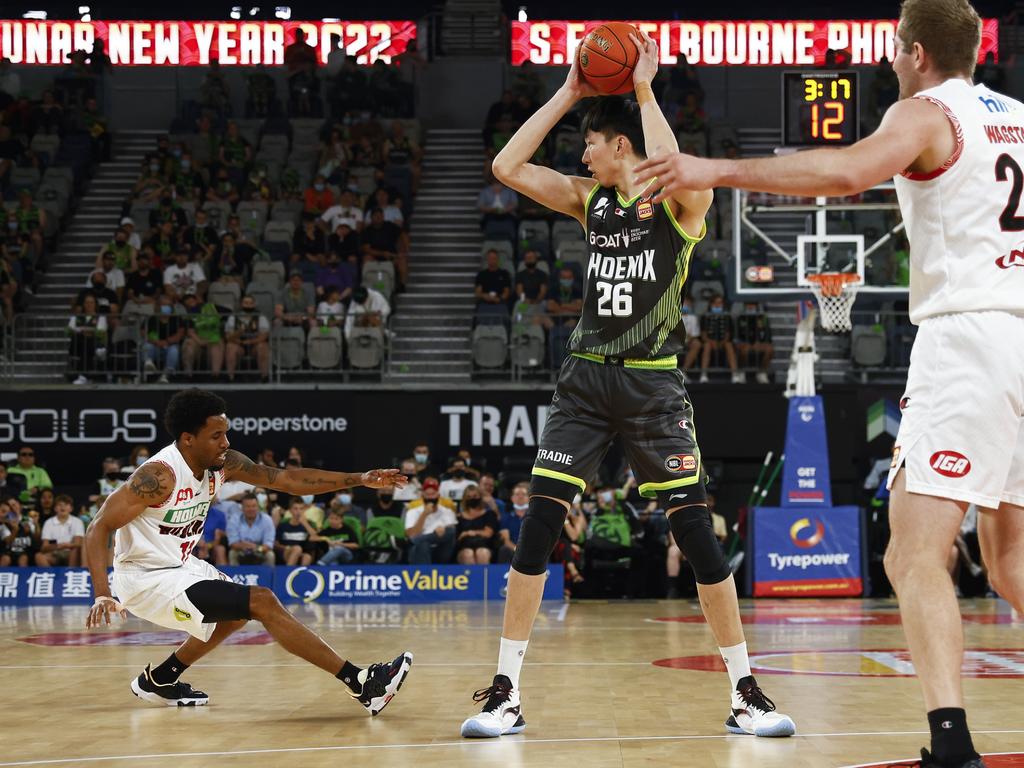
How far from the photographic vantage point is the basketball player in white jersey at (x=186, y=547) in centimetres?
574

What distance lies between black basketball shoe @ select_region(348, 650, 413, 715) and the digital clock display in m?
8.72

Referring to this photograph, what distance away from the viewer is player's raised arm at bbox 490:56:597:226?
531cm

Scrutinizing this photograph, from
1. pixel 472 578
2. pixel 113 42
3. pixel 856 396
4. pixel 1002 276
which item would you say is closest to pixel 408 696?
pixel 1002 276

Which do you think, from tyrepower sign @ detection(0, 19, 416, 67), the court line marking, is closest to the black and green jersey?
the court line marking

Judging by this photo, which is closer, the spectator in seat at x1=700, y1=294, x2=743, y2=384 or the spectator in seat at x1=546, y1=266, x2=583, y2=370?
the spectator in seat at x1=700, y1=294, x2=743, y2=384

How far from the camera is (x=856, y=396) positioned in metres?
16.1

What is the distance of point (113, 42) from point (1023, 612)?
79.9 feet

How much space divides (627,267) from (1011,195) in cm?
191

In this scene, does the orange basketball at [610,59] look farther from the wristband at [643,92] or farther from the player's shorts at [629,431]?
the player's shorts at [629,431]

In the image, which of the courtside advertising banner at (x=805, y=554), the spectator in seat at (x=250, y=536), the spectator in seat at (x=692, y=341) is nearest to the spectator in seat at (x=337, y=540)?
the spectator in seat at (x=250, y=536)

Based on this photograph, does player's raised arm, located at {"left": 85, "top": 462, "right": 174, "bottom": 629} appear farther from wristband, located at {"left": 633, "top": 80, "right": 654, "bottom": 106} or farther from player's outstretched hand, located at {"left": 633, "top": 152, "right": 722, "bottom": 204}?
player's outstretched hand, located at {"left": 633, "top": 152, "right": 722, "bottom": 204}

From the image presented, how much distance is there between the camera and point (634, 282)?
209 inches

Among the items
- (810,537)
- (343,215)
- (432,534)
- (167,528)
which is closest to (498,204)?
(343,215)

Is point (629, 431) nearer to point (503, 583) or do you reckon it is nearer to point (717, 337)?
point (503, 583)
